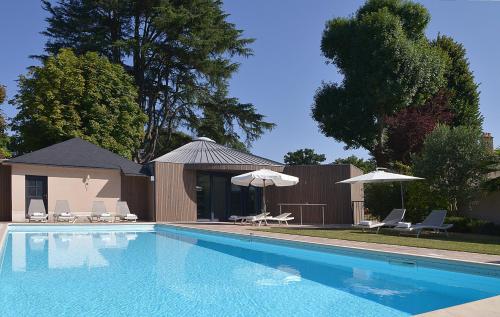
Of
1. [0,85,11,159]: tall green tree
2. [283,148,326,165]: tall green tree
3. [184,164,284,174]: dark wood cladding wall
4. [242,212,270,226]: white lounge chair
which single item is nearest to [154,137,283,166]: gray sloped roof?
[184,164,284,174]: dark wood cladding wall

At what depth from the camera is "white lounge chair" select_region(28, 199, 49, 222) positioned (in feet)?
60.9

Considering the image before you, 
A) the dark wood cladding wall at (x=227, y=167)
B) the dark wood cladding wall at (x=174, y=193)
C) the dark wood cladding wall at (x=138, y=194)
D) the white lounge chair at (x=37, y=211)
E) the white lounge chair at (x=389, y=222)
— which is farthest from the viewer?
the dark wood cladding wall at (x=138, y=194)

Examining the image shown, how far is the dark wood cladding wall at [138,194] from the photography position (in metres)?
22.0

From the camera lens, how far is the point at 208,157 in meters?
21.5

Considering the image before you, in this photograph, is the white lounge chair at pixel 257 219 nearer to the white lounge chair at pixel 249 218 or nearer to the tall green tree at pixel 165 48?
the white lounge chair at pixel 249 218

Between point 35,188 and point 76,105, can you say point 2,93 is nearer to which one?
point 76,105

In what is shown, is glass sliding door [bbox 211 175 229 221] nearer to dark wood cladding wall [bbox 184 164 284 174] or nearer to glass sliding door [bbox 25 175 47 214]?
dark wood cladding wall [bbox 184 164 284 174]

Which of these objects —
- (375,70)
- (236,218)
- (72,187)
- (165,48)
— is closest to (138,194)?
(72,187)

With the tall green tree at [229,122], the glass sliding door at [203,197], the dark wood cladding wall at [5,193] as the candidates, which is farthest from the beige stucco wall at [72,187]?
the tall green tree at [229,122]

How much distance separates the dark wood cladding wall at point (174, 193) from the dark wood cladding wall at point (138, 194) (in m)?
1.83

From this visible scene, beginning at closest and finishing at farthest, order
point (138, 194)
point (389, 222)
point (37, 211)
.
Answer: point (389, 222) < point (37, 211) < point (138, 194)

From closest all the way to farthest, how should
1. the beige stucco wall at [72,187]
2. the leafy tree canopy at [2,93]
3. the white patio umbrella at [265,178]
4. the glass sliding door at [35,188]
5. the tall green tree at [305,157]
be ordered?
the white patio umbrella at [265,178] → the beige stucco wall at [72,187] → the glass sliding door at [35,188] → the leafy tree canopy at [2,93] → the tall green tree at [305,157]

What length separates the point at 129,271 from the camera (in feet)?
30.3

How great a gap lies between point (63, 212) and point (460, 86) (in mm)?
23288
